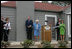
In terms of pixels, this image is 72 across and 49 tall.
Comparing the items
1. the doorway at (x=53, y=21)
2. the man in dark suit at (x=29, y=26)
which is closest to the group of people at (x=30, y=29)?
the man in dark suit at (x=29, y=26)

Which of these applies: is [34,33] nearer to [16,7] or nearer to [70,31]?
[16,7]

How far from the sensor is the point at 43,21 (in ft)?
43.2

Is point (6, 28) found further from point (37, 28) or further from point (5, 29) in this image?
point (37, 28)

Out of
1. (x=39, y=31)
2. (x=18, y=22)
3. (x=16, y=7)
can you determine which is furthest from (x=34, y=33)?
(x=16, y=7)

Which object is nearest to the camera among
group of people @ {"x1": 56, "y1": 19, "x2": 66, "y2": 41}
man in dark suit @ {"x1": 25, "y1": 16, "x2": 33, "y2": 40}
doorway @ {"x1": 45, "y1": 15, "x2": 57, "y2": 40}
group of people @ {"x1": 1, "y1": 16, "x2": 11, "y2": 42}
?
group of people @ {"x1": 1, "y1": 16, "x2": 11, "y2": 42}

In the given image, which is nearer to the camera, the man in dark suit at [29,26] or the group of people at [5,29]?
the group of people at [5,29]

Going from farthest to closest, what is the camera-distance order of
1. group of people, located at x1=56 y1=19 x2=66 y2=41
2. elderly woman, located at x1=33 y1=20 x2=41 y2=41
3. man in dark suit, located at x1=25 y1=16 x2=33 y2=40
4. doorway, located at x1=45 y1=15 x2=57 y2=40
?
doorway, located at x1=45 y1=15 x2=57 y2=40
group of people, located at x1=56 y1=19 x2=66 y2=41
elderly woman, located at x1=33 y1=20 x2=41 y2=41
man in dark suit, located at x1=25 y1=16 x2=33 y2=40

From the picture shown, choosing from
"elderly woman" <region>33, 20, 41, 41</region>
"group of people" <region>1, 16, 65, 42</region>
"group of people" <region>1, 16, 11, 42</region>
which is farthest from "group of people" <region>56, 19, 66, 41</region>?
"group of people" <region>1, 16, 11, 42</region>

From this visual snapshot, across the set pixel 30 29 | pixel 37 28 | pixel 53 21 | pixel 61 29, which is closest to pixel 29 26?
pixel 30 29

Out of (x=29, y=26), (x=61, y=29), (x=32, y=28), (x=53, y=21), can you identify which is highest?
(x=53, y=21)

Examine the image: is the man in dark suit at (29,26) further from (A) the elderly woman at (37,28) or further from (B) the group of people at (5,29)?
(B) the group of people at (5,29)

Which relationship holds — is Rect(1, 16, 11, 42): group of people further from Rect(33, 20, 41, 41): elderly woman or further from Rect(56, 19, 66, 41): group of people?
Rect(56, 19, 66, 41): group of people

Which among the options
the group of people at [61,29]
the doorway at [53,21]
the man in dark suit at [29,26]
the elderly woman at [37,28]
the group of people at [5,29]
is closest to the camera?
the group of people at [5,29]

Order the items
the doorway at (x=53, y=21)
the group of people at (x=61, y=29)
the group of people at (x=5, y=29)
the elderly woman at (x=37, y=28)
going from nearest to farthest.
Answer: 1. the group of people at (x=5, y=29)
2. the elderly woman at (x=37, y=28)
3. the group of people at (x=61, y=29)
4. the doorway at (x=53, y=21)
